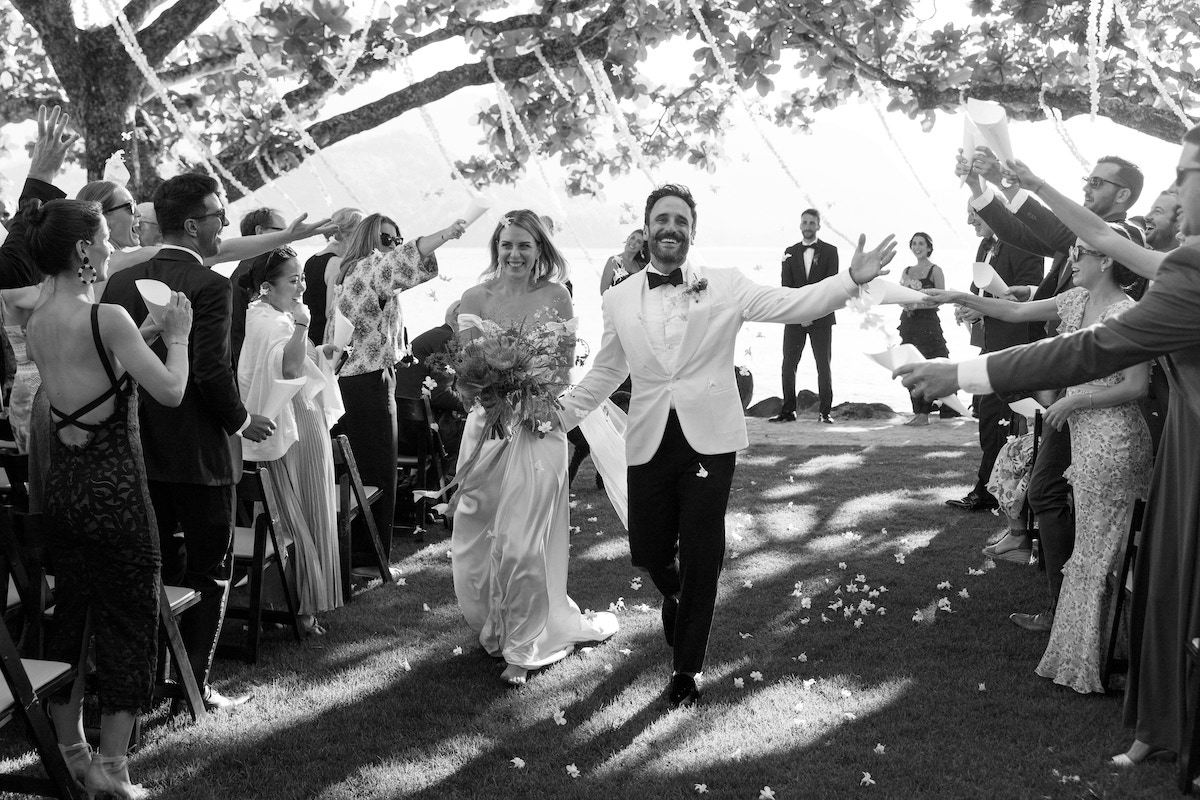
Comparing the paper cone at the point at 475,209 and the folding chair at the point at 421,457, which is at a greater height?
the paper cone at the point at 475,209

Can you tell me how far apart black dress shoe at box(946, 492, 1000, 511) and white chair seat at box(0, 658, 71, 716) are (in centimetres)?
659

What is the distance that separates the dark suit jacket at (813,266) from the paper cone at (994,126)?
8.82m

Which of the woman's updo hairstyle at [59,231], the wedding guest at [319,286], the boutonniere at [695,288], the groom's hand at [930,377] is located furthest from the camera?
the wedding guest at [319,286]

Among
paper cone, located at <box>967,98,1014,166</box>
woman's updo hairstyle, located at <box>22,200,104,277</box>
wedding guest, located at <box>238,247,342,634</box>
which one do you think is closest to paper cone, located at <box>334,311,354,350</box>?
wedding guest, located at <box>238,247,342,634</box>

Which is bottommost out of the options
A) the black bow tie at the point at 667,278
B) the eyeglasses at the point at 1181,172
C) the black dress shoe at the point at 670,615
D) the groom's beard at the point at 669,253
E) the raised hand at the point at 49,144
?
the black dress shoe at the point at 670,615

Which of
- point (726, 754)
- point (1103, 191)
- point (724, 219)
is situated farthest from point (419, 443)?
point (724, 219)

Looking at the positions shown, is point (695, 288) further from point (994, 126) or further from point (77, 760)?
point (77, 760)

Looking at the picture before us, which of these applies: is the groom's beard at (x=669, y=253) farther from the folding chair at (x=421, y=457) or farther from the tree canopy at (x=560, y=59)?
the tree canopy at (x=560, y=59)

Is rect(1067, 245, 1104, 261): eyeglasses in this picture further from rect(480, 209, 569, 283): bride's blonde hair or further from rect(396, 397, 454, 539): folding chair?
rect(396, 397, 454, 539): folding chair

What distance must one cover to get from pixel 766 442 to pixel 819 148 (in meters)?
170

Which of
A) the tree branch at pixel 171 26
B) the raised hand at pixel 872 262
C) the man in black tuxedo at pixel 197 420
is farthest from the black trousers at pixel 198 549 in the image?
the tree branch at pixel 171 26

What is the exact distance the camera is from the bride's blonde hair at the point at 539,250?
565 cm

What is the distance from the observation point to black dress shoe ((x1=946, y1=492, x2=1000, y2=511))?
323 inches

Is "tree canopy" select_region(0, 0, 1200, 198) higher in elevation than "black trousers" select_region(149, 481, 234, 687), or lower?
higher
